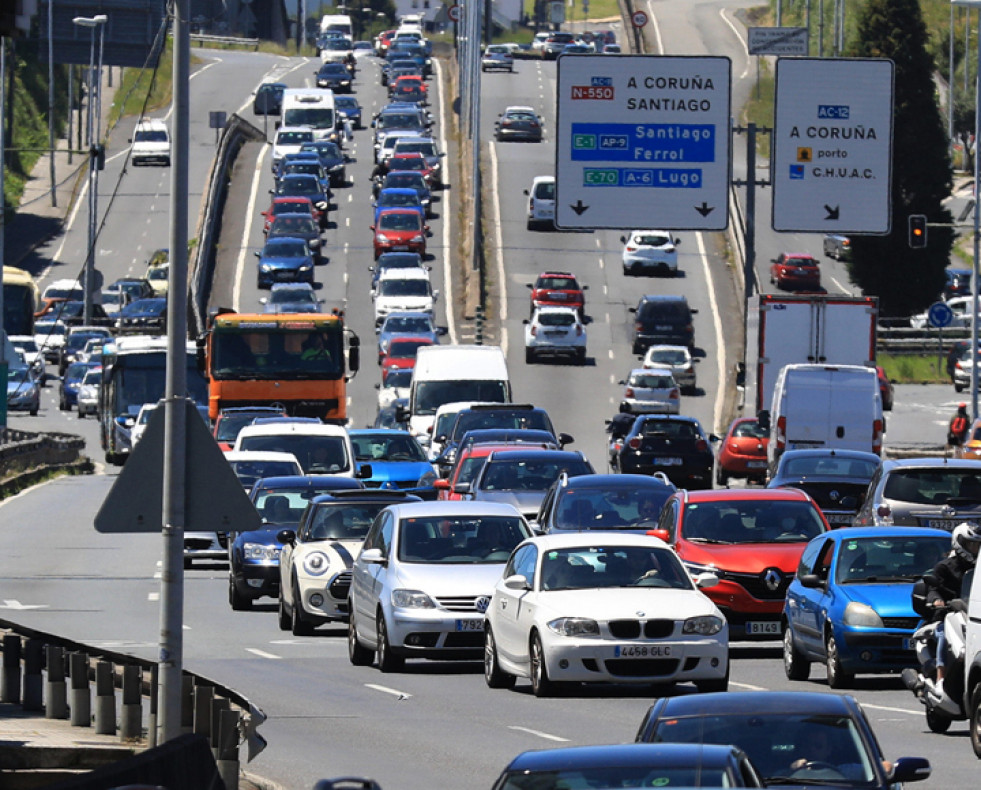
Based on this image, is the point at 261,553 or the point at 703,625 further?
→ the point at 261,553

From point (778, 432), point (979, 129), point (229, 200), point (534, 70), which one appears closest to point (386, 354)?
point (979, 129)

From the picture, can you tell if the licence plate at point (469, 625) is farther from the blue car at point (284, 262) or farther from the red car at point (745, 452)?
the blue car at point (284, 262)

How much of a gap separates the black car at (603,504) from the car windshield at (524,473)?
3.54 meters

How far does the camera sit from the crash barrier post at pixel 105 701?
14328 mm

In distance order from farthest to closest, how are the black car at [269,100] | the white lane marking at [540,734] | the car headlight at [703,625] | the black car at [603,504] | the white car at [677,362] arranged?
the black car at [269,100] → the white car at [677,362] → the black car at [603,504] → the car headlight at [703,625] → the white lane marking at [540,734]

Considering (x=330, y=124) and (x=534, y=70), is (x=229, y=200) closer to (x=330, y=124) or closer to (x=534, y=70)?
(x=330, y=124)

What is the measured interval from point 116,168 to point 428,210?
24430 mm

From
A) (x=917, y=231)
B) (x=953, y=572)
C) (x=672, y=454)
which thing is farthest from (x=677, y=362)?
(x=953, y=572)

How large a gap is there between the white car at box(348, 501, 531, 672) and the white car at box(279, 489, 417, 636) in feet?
5.80

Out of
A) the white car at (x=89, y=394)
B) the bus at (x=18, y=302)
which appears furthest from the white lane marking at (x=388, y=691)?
the bus at (x=18, y=302)

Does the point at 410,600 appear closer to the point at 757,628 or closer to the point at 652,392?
the point at 757,628

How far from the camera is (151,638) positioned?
21.8 metres

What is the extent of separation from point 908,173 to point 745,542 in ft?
198

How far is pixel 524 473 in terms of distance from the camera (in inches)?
1141
